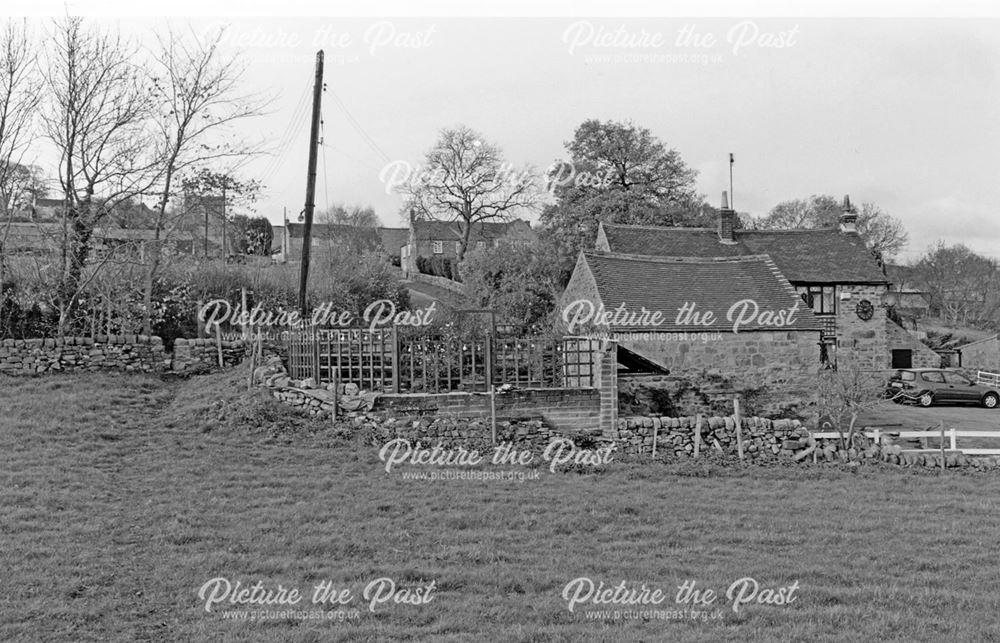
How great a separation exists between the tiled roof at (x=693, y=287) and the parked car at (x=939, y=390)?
864cm

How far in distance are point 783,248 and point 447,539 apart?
28.2 m

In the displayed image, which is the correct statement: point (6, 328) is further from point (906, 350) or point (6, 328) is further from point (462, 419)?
point (906, 350)

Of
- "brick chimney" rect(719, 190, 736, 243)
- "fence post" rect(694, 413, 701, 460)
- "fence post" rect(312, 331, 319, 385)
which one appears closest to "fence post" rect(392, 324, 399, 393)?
"fence post" rect(312, 331, 319, 385)

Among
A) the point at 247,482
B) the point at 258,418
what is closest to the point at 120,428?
the point at 258,418

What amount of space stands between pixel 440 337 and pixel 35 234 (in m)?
13.4

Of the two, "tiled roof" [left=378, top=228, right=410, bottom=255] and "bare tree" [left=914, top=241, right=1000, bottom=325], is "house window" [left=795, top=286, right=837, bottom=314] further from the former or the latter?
"tiled roof" [left=378, top=228, right=410, bottom=255]

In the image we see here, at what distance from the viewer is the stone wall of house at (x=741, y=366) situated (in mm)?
19812

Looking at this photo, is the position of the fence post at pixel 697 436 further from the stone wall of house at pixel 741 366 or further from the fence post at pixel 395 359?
the fence post at pixel 395 359

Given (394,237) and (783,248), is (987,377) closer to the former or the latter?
(783,248)

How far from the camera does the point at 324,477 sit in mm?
11125

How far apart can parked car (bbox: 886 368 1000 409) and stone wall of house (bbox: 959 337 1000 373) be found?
13583 millimetres

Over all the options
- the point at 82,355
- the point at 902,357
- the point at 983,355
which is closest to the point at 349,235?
the point at 82,355

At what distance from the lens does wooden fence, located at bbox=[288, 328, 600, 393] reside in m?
14.8

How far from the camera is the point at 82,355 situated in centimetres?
1853
